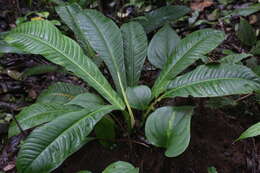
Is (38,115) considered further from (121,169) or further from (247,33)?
(247,33)

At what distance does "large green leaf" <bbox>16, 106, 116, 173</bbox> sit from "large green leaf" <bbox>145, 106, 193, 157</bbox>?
10.5 inches

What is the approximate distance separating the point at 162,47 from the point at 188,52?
235 mm

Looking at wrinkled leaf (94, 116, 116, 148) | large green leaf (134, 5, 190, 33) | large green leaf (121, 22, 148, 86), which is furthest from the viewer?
large green leaf (134, 5, 190, 33)

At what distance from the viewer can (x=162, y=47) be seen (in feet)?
4.79

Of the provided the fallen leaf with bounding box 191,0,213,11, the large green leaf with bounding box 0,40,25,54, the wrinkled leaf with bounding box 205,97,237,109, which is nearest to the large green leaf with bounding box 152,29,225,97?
the wrinkled leaf with bounding box 205,97,237,109

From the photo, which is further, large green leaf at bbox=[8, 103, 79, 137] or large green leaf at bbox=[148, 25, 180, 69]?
large green leaf at bbox=[148, 25, 180, 69]

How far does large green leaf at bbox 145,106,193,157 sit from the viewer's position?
3.17ft

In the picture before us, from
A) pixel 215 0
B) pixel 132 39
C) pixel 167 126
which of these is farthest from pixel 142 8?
pixel 167 126

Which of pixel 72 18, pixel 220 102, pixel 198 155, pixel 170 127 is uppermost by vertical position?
pixel 72 18

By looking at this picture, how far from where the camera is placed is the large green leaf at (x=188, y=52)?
1.23 meters

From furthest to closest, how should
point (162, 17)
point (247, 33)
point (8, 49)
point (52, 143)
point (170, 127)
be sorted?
1. point (162, 17)
2. point (247, 33)
3. point (8, 49)
4. point (170, 127)
5. point (52, 143)

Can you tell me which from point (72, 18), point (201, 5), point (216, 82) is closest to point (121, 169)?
point (216, 82)

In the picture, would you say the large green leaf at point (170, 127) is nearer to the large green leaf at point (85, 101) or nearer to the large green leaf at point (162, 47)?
the large green leaf at point (85, 101)

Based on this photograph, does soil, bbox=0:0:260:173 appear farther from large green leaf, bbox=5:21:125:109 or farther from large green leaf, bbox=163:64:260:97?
large green leaf, bbox=5:21:125:109
